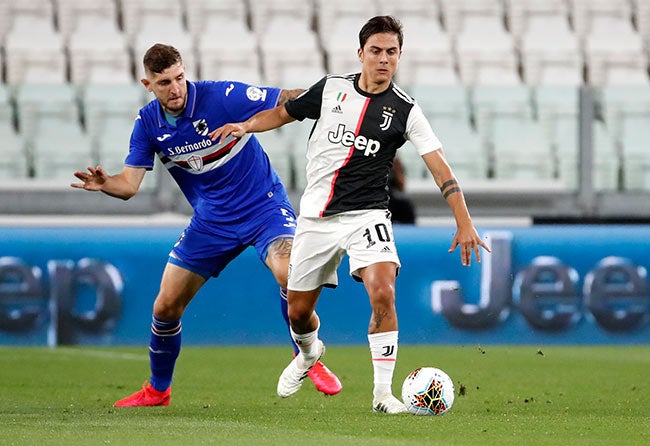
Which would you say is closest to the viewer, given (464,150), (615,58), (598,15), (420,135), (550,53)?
(420,135)

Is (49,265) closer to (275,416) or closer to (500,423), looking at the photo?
(275,416)

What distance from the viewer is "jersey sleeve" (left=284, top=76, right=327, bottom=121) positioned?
292 inches

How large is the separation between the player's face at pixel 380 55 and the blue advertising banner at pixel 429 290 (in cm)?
592

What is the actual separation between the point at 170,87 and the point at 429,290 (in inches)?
232

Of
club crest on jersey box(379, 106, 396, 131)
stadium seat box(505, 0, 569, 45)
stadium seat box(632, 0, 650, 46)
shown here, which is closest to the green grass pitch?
club crest on jersey box(379, 106, 396, 131)

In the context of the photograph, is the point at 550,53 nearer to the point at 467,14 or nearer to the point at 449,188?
the point at 467,14

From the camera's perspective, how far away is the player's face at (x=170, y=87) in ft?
25.6

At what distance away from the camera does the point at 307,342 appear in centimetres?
790

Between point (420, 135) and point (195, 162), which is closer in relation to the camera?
point (420, 135)

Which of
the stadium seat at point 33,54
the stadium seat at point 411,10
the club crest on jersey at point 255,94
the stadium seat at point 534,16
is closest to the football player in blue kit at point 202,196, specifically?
the club crest on jersey at point 255,94

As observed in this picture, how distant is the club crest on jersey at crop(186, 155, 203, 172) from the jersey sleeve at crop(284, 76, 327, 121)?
977mm

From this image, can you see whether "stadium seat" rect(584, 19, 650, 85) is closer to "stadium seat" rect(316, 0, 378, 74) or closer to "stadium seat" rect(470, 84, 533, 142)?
"stadium seat" rect(470, 84, 533, 142)

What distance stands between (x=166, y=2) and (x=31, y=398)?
8772 millimetres

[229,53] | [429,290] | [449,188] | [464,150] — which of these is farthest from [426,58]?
[449,188]
